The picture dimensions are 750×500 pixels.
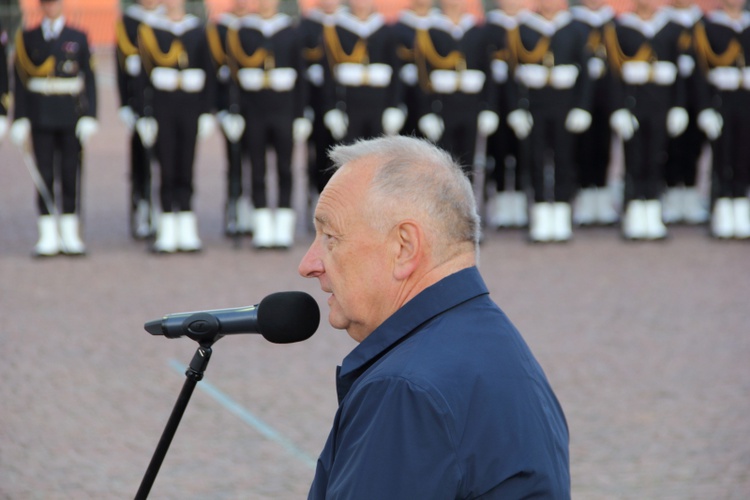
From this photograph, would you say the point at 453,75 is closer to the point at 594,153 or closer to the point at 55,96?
the point at 594,153

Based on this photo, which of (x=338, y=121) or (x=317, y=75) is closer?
(x=338, y=121)

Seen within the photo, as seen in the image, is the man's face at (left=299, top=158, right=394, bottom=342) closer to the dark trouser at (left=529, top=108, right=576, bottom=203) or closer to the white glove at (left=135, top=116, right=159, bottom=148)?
the white glove at (left=135, top=116, right=159, bottom=148)

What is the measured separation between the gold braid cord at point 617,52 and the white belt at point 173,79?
3672 mm

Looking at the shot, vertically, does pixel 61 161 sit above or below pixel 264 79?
below

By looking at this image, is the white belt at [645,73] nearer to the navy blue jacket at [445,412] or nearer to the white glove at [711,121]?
the white glove at [711,121]

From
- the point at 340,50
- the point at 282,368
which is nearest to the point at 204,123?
the point at 340,50

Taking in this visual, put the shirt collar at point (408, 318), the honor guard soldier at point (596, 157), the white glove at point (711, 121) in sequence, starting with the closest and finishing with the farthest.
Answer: the shirt collar at point (408, 318), the white glove at point (711, 121), the honor guard soldier at point (596, 157)

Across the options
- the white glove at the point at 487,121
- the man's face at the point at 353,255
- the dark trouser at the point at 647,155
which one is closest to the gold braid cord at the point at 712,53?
the dark trouser at the point at 647,155

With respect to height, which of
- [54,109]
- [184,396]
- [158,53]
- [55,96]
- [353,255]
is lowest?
[184,396]

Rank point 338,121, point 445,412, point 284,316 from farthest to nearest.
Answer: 1. point 338,121
2. point 284,316
3. point 445,412

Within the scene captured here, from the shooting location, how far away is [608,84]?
11.4 metres

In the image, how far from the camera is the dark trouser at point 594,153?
1195 centimetres

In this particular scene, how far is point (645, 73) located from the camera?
11094 millimetres

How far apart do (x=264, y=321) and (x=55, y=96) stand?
8226 millimetres
